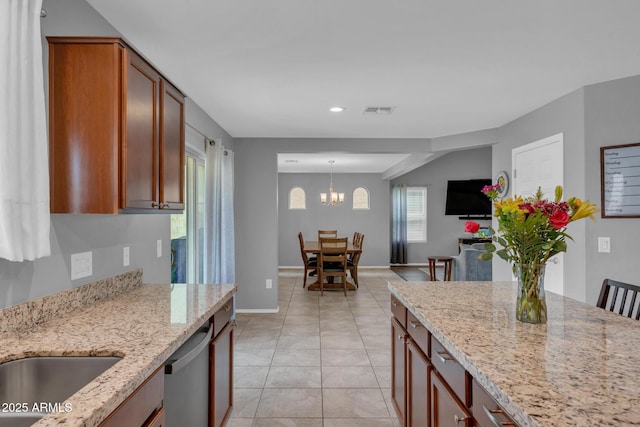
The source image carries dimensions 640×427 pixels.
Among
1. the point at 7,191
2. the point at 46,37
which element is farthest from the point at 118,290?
the point at 46,37

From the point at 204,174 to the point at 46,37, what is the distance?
2.45 meters

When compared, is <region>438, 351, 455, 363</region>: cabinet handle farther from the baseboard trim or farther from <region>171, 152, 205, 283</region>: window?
the baseboard trim

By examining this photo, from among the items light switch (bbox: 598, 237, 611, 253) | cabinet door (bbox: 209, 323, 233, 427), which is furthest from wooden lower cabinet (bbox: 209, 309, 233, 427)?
light switch (bbox: 598, 237, 611, 253)

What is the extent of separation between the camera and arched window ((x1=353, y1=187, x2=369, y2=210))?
31.3 feet

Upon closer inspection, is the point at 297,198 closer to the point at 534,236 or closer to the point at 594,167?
the point at 594,167

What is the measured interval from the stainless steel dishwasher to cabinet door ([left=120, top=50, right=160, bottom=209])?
67cm

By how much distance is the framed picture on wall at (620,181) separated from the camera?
275 cm

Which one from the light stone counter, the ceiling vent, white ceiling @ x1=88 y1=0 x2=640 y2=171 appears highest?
white ceiling @ x1=88 y1=0 x2=640 y2=171

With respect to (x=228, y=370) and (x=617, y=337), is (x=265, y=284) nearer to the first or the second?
(x=228, y=370)

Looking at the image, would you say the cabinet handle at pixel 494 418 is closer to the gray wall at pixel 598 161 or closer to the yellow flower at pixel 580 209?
the yellow flower at pixel 580 209

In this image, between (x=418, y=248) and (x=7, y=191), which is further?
(x=418, y=248)

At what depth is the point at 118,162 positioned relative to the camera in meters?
1.58

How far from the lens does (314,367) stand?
3221mm

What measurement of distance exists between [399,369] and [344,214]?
729cm
